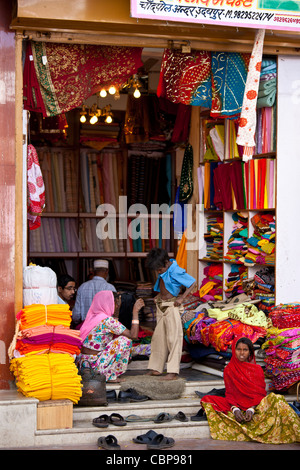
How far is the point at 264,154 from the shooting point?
670 centimetres

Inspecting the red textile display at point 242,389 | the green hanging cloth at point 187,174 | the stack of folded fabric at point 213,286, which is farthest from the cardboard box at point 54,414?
the green hanging cloth at point 187,174

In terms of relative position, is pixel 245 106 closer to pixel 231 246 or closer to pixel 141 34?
pixel 141 34

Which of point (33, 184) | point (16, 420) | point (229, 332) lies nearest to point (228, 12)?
point (33, 184)

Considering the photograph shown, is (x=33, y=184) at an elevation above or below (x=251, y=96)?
below

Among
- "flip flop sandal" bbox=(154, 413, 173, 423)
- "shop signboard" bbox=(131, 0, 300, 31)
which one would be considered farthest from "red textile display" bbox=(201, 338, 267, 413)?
"shop signboard" bbox=(131, 0, 300, 31)

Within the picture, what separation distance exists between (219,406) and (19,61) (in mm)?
3295

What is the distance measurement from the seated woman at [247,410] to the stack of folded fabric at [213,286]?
1.99m

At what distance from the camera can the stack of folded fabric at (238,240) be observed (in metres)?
7.07

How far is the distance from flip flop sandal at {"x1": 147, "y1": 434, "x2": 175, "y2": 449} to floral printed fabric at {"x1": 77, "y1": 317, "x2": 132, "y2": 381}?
101 cm

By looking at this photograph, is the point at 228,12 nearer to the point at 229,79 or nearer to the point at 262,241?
the point at 229,79

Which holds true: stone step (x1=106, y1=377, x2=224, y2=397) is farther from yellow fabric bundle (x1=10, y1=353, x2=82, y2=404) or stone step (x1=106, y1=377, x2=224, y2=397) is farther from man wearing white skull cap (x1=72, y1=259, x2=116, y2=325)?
man wearing white skull cap (x1=72, y1=259, x2=116, y2=325)

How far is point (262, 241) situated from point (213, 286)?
1.21 metres

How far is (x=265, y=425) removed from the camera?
209 inches

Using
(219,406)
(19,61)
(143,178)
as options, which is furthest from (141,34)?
(143,178)
